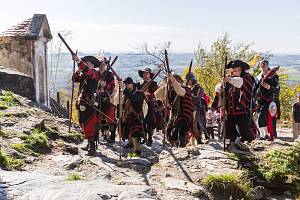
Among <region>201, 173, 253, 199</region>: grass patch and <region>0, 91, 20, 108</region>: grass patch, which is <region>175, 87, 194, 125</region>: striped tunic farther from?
<region>0, 91, 20, 108</region>: grass patch

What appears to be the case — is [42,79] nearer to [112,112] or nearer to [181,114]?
[112,112]

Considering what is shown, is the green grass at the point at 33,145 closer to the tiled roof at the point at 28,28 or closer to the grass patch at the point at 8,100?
the grass patch at the point at 8,100

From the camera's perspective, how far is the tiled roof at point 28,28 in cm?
1780

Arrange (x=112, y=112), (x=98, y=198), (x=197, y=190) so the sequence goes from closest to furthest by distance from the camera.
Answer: (x=98, y=198) → (x=197, y=190) → (x=112, y=112)

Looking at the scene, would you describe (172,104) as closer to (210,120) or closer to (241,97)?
(241,97)

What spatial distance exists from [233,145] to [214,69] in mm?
34882

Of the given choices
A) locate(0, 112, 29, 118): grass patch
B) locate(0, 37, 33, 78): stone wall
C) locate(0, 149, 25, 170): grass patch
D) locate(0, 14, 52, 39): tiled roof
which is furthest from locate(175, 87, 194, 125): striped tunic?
locate(0, 37, 33, 78): stone wall

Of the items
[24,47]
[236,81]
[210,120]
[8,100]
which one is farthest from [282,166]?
[24,47]

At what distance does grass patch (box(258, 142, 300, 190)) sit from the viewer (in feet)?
21.1

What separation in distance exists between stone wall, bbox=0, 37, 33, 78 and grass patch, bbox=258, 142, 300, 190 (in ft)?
43.0

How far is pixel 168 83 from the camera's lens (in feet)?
29.3

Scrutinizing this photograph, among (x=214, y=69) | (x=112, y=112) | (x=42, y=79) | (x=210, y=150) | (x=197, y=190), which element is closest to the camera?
(x=197, y=190)

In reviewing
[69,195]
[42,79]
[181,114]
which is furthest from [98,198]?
[42,79]

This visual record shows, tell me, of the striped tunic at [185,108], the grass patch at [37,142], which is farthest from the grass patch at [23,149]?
the striped tunic at [185,108]
